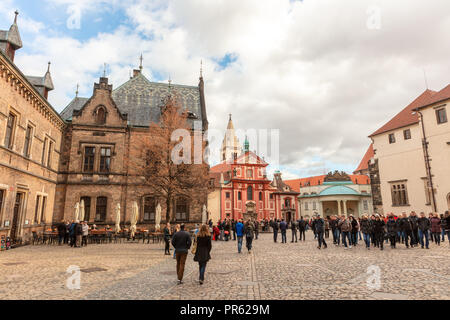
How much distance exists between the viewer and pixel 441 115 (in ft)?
84.8

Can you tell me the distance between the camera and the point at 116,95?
30.8 meters

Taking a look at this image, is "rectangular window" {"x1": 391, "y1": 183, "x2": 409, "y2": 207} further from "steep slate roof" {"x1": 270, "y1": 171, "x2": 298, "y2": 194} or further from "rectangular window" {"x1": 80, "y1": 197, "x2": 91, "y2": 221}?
"rectangular window" {"x1": 80, "y1": 197, "x2": 91, "y2": 221}

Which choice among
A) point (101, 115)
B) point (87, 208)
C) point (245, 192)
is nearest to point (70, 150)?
point (101, 115)

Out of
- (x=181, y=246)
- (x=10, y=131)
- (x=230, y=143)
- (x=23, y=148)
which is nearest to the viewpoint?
(x=181, y=246)

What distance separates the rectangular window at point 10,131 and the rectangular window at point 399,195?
3493 cm

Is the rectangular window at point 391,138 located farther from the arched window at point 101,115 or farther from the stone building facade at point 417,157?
the arched window at point 101,115

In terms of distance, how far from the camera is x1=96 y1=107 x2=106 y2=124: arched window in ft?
88.0

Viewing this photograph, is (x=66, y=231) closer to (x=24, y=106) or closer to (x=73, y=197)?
(x=73, y=197)

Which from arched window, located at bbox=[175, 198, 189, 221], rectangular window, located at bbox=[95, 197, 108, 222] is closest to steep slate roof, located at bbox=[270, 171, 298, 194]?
arched window, located at bbox=[175, 198, 189, 221]

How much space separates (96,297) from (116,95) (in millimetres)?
28246

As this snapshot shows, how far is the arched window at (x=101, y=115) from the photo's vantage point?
1056 inches

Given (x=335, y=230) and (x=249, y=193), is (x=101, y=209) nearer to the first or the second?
(x=335, y=230)

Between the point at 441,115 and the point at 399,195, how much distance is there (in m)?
9.17

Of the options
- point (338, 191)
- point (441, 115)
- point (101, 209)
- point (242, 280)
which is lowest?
point (242, 280)
